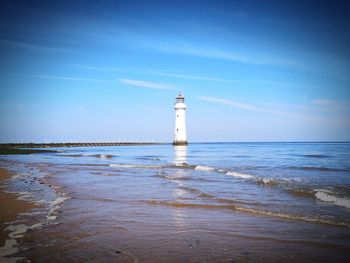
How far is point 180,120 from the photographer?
64188 mm

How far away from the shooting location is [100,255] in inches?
162

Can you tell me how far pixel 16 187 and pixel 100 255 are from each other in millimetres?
7740

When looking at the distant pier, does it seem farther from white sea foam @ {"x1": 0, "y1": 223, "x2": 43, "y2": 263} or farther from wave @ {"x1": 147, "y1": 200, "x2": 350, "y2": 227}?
white sea foam @ {"x1": 0, "y1": 223, "x2": 43, "y2": 263}

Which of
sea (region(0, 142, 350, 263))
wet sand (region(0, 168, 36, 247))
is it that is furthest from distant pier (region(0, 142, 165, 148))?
sea (region(0, 142, 350, 263))

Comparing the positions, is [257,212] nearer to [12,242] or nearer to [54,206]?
[54,206]

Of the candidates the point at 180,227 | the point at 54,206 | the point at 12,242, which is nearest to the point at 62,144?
the point at 54,206

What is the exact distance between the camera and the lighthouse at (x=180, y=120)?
207 feet

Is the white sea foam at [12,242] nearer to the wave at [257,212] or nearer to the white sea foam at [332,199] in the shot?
the wave at [257,212]

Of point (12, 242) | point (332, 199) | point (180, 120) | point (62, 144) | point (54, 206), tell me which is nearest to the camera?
point (12, 242)

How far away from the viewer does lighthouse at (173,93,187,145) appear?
63.1 metres

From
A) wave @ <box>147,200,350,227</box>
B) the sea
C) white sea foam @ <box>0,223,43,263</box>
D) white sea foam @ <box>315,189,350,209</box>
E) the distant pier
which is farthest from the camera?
the distant pier

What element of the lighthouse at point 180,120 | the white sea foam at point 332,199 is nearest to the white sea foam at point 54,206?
the white sea foam at point 332,199

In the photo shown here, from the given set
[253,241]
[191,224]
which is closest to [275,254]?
[253,241]

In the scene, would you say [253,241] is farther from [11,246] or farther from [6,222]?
[6,222]
